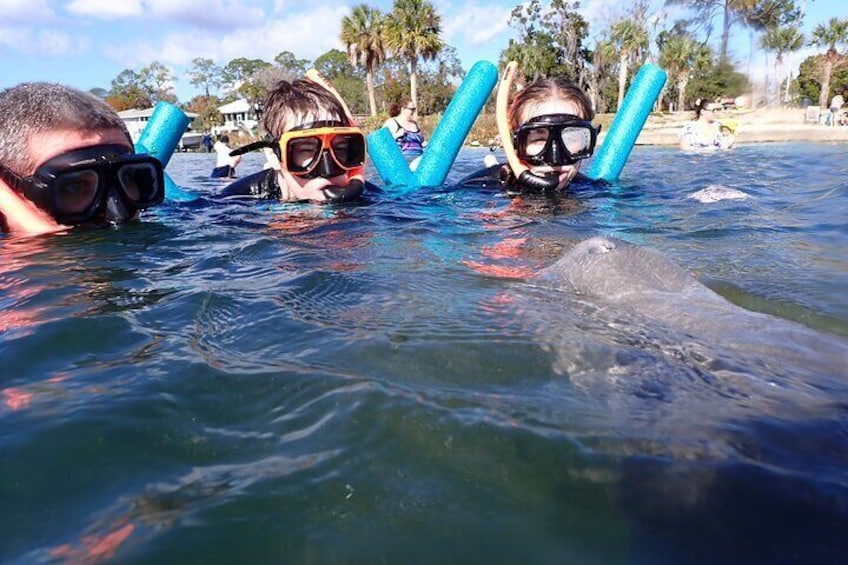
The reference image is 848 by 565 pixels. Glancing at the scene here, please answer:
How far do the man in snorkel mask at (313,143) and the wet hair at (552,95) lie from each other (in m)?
1.62

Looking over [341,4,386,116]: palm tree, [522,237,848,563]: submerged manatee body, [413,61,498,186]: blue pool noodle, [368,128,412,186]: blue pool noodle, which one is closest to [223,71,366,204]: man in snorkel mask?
[368,128,412,186]: blue pool noodle

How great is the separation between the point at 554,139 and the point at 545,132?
105 mm

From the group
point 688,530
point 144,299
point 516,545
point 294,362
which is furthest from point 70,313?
point 688,530

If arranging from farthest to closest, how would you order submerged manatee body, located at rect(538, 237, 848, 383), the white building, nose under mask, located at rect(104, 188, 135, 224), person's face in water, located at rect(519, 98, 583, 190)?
the white building < person's face in water, located at rect(519, 98, 583, 190) < nose under mask, located at rect(104, 188, 135, 224) < submerged manatee body, located at rect(538, 237, 848, 383)

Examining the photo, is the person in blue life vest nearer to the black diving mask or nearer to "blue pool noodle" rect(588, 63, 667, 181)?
"blue pool noodle" rect(588, 63, 667, 181)

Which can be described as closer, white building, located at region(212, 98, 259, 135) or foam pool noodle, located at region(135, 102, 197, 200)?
foam pool noodle, located at region(135, 102, 197, 200)

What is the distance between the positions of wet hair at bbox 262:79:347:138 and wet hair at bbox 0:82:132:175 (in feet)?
5.42

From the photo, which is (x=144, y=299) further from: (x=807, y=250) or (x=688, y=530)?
(x=807, y=250)

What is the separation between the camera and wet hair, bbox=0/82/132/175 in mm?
2873

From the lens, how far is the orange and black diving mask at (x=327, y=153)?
439 cm

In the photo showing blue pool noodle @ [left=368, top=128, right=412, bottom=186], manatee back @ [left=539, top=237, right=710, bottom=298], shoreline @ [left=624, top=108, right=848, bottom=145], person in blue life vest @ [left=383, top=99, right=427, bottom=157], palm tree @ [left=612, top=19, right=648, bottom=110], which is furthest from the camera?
palm tree @ [left=612, top=19, right=648, bottom=110]

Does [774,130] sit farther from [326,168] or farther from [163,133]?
[163,133]

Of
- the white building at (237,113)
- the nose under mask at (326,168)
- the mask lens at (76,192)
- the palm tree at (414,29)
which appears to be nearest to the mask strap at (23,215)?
the mask lens at (76,192)

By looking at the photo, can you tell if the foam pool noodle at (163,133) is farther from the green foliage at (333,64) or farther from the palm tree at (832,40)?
the green foliage at (333,64)
